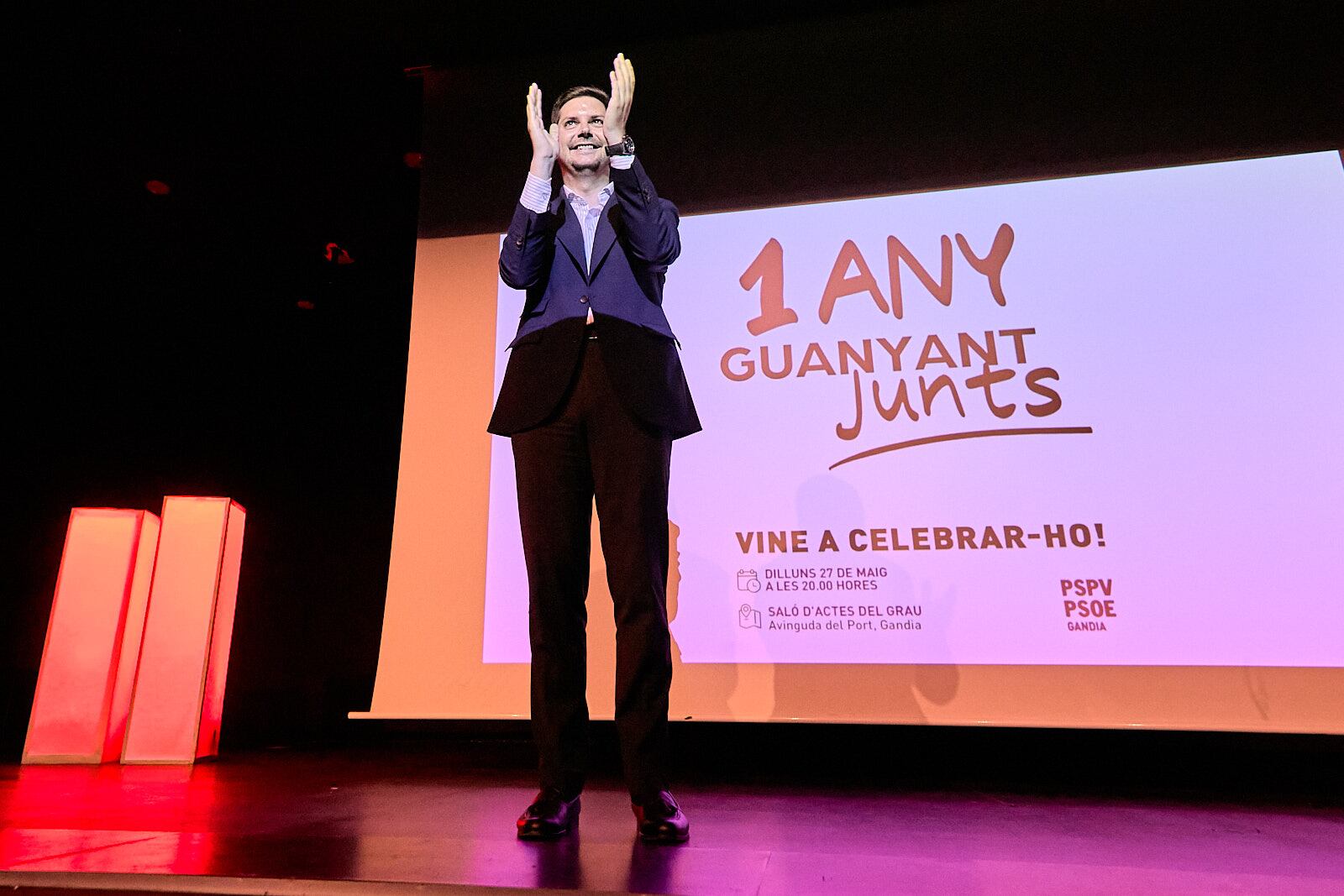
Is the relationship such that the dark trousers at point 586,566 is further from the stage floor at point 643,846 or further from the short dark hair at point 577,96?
the short dark hair at point 577,96

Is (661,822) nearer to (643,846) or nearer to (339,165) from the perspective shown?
(643,846)

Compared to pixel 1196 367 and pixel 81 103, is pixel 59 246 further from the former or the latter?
pixel 1196 367

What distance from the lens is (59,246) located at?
400 cm

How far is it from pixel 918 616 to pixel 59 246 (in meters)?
4.38

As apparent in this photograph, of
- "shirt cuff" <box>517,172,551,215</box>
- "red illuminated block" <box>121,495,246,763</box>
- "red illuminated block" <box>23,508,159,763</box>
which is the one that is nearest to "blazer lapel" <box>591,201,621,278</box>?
"shirt cuff" <box>517,172,551,215</box>

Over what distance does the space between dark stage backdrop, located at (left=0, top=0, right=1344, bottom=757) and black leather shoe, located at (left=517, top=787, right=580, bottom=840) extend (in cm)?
210

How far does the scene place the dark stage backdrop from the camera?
8.96 ft

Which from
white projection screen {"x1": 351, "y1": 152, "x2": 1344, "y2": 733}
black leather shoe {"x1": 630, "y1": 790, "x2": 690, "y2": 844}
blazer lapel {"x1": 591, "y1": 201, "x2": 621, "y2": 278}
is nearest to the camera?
black leather shoe {"x1": 630, "y1": 790, "x2": 690, "y2": 844}

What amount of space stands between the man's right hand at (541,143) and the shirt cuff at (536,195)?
1 cm

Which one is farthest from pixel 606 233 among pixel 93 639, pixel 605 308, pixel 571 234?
pixel 93 639

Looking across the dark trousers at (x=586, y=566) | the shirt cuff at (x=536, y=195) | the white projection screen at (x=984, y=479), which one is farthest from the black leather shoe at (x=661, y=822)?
the shirt cuff at (x=536, y=195)

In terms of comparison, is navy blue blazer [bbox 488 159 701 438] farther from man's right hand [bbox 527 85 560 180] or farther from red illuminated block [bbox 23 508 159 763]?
red illuminated block [bbox 23 508 159 763]

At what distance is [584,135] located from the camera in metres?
1.62

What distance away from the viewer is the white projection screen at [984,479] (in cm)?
221
